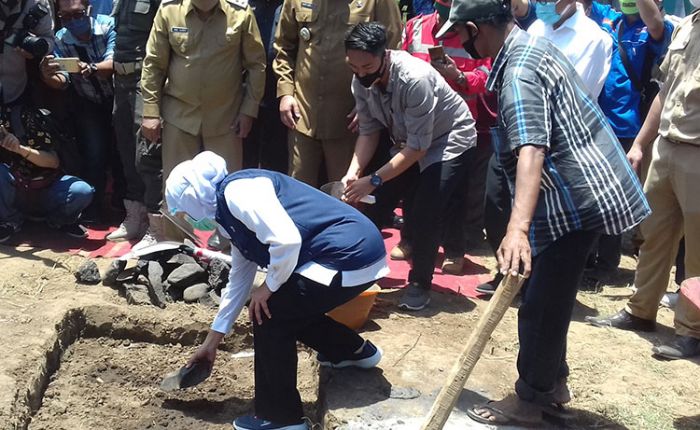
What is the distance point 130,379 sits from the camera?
4.69 m

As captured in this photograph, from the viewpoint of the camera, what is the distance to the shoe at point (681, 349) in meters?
4.83

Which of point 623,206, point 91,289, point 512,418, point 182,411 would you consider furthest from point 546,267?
point 91,289

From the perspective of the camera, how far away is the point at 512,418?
12.7 feet

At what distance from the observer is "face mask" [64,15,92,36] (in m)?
6.52

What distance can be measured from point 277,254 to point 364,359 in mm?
1019

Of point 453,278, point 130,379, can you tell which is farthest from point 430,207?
point 130,379

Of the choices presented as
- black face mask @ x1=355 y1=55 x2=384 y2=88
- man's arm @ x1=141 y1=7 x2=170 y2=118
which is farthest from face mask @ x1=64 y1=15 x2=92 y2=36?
black face mask @ x1=355 y1=55 x2=384 y2=88

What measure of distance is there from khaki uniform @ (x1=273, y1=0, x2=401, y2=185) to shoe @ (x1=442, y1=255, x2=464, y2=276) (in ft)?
3.39

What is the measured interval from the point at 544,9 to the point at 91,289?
349 cm

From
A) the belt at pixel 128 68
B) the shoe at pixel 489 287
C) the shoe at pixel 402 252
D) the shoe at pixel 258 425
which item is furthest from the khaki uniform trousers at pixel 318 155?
the shoe at pixel 258 425

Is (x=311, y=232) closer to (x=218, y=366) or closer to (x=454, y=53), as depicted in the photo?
(x=218, y=366)

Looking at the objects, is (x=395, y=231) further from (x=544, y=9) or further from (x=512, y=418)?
(x=512, y=418)

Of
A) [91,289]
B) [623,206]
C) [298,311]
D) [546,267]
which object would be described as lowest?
[91,289]

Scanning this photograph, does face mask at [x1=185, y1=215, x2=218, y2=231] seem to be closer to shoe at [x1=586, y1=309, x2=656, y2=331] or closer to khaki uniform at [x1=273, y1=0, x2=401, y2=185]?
khaki uniform at [x1=273, y1=0, x2=401, y2=185]
